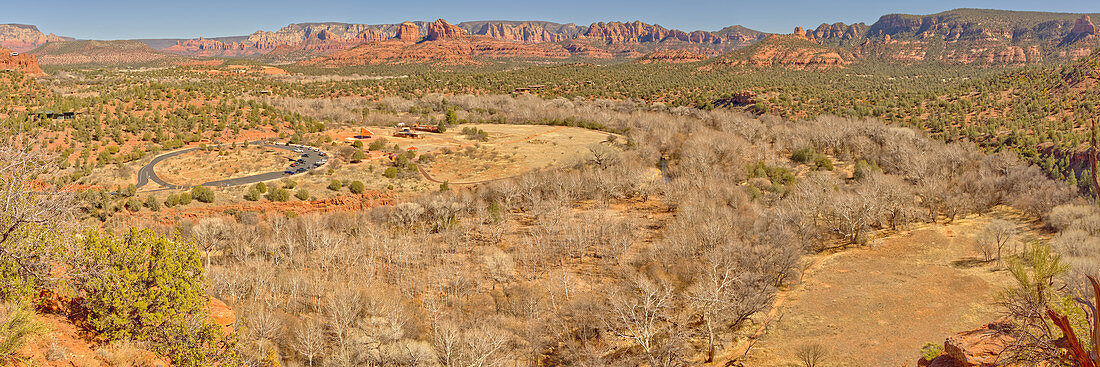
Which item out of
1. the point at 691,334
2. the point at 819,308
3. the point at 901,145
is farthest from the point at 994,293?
the point at 901,145

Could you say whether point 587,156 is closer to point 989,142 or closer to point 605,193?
point 605,193

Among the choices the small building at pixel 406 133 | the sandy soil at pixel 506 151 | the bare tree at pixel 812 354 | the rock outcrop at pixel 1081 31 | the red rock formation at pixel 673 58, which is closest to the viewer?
the bare tree at pixel 812 354

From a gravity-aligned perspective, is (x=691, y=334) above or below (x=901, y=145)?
below

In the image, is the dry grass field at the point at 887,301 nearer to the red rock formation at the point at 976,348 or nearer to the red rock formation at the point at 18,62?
the red rock formation at the point at 976,348

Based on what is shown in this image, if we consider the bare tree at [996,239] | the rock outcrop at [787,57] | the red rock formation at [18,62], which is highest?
the rock outcrop at [787,57]

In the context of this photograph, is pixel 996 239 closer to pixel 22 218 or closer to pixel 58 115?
pixel 22 218

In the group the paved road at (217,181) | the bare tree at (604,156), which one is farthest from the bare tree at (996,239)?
the paved road at (217,181)
